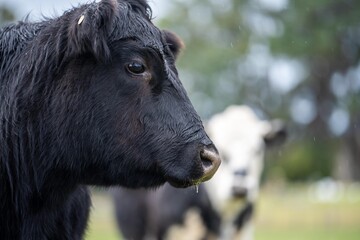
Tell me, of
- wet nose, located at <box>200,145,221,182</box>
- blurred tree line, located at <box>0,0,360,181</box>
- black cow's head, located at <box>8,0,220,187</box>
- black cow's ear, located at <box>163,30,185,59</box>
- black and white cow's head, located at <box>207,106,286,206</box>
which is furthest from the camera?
blurred tree line, located at <box>0,0,360,181</box>

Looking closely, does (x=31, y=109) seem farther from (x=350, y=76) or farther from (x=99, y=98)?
(x=350, y=76)

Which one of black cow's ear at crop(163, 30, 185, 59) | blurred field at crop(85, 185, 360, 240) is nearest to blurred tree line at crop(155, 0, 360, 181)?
blurred field at crop(85, 185, 360, 240)

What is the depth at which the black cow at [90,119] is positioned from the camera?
413 cm

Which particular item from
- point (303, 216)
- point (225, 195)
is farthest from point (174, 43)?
point (303, 216)

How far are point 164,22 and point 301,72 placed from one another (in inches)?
337

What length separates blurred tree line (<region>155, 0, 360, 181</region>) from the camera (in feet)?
114

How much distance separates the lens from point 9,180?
4.16 m

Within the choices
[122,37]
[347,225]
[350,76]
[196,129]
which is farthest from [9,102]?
[350,76]

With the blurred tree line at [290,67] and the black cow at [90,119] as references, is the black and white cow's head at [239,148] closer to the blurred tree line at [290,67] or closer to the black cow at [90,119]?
the black cow at [90,119]

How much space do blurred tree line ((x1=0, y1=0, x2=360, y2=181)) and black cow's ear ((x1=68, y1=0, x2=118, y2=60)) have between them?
30.5m

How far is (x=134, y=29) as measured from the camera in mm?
4215

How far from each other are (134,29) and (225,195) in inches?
193

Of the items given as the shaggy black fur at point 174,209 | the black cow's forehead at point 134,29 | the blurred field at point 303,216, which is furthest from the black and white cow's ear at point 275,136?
the blurred field at point 303,216

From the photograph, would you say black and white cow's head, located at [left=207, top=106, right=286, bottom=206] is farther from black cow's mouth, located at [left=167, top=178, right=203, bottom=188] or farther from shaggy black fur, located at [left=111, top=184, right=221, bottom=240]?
black cow's mouth, located at [left=167, top=178, right=203, bottom=188]
